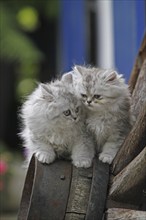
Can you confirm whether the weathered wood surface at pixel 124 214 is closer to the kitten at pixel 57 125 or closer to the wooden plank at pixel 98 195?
the wooden plank at pixel 98 195

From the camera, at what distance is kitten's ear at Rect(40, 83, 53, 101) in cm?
346

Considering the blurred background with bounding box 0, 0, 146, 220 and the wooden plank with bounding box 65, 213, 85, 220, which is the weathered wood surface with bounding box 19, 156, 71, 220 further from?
the blurred background with bounding box 0, 0, 146, 220

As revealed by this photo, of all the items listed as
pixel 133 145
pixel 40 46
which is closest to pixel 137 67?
pixel 133 145

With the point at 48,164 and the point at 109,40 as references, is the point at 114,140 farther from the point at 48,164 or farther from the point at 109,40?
the point at 109,40

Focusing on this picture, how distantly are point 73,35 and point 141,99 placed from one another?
5331 millimetres

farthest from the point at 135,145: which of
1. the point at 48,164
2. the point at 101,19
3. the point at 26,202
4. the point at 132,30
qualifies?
the point at 101,19

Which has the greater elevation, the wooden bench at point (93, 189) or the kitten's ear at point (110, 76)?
the kitten's ear at point (110, 76)

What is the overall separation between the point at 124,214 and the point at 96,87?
2.68 ft

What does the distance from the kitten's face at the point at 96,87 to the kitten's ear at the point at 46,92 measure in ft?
0.42

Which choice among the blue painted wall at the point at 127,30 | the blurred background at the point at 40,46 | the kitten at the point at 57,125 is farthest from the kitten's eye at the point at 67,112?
the blurred background at the point at 40,46

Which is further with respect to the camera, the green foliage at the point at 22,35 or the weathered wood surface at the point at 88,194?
the green foliage at the point at 22,35

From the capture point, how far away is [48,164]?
3.13m

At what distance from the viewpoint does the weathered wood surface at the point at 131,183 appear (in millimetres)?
2810

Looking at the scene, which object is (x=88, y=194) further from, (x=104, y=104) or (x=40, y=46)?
(x=40, y=46)
